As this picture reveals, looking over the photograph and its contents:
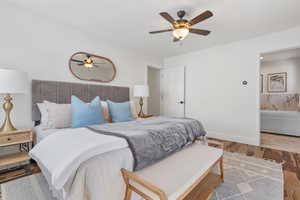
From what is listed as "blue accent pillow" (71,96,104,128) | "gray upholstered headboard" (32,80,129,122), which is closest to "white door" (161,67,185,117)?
"gray upholstered headboard" (32,80,129,122)

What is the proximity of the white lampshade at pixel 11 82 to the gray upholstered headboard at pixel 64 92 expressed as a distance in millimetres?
440

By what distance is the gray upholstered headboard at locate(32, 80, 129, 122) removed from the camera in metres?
2.42

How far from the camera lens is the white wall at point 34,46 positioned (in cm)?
222

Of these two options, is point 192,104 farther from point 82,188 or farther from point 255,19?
point 82,188

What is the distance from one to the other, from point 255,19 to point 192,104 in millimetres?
2518

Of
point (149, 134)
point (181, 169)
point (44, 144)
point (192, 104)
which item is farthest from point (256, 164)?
point (44, 144)

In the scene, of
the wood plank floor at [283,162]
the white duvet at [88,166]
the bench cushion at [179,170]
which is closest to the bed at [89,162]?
the white duvet at [88,166]

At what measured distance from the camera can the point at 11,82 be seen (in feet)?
6.19

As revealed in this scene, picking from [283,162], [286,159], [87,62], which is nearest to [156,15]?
[87,62]

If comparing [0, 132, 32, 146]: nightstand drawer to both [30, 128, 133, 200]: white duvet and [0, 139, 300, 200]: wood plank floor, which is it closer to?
[0, 139, 300, 200]: wood plank floor

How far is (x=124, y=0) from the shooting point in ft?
6.89

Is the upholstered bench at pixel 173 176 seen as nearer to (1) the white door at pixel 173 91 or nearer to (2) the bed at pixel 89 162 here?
(2) the bed at pixel 89 162

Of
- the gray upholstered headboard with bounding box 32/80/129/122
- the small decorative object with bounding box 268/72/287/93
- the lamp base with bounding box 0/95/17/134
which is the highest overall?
the small decorative object with bounding box 268/72/287/93

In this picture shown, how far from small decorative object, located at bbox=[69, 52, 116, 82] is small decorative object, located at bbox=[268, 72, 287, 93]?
19.4ft
